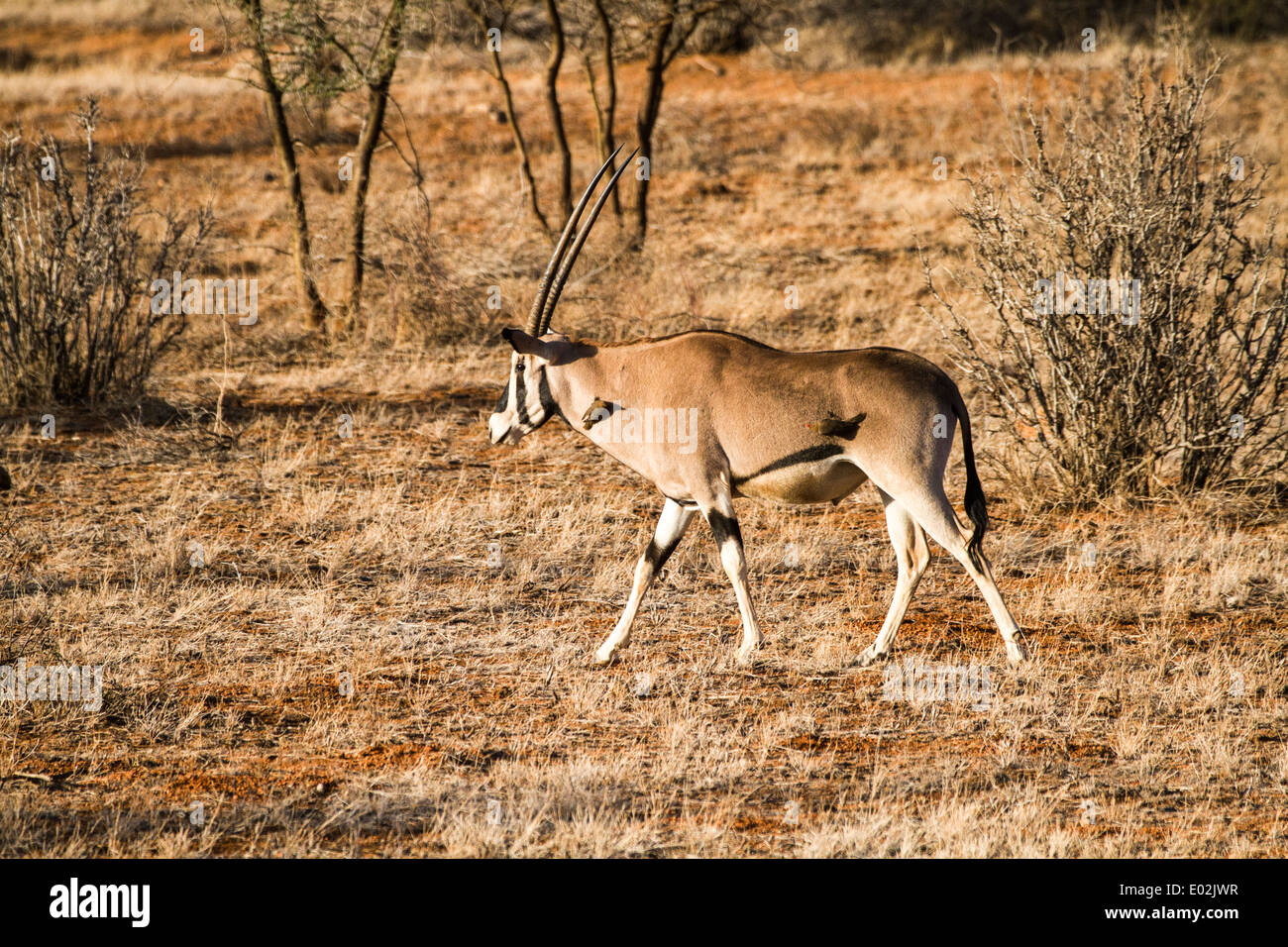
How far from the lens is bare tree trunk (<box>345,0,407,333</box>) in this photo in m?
12.5

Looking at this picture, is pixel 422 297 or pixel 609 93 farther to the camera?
Result: pixel 609 93

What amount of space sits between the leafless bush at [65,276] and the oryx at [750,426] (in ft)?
A: 17.6

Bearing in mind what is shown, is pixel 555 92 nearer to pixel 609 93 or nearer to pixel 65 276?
pixel 609 93

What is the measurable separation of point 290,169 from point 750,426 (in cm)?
827

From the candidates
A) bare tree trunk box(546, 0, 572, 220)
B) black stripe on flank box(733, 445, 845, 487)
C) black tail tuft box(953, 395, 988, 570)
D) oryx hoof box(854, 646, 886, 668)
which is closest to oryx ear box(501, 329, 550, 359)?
black stripe on flank box(733, 445, 845, 487)

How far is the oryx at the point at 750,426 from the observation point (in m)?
5.75

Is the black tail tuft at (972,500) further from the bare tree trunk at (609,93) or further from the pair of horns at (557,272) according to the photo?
the bare tree trunk at (609,93)

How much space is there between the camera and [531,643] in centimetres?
648

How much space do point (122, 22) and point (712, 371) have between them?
128ft

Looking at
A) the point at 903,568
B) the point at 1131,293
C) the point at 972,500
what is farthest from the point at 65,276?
the point at 1131,293

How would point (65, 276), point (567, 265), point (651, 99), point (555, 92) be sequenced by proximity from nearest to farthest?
1. point (567, 265)
2. point (65, 276)
3. point (555, 92)
4. point (651, 99)

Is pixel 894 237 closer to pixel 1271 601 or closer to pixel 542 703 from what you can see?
pixel 1271 601

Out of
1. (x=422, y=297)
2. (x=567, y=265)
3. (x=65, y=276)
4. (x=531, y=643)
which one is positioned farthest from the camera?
(x=422, y=297)

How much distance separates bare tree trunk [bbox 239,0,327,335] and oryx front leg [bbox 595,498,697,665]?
7.75m
